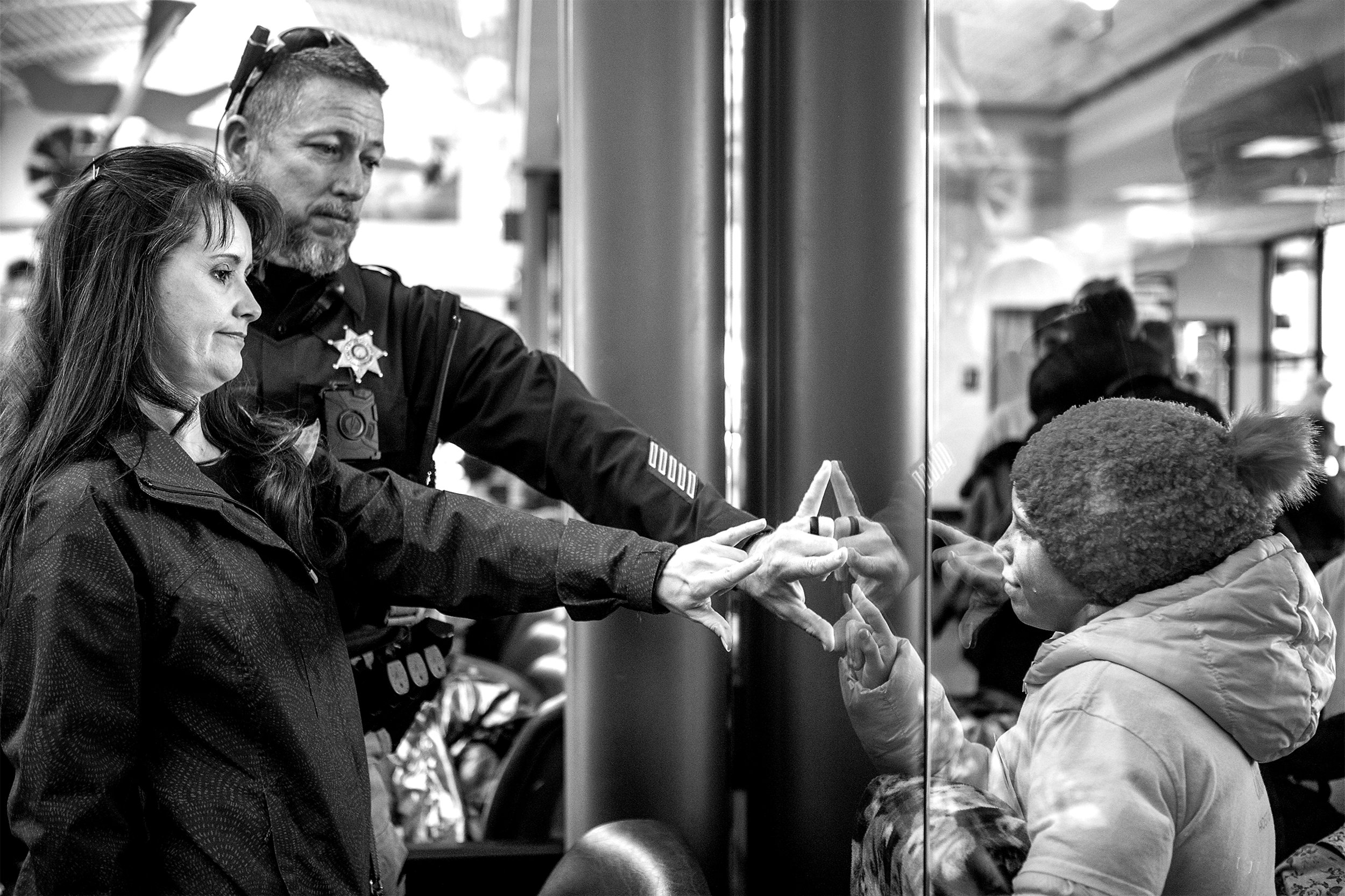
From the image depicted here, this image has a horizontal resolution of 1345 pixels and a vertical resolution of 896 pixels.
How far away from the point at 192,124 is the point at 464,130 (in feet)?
11.9

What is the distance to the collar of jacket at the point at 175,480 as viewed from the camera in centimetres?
118

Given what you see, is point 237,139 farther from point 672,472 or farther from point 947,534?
point 947,534

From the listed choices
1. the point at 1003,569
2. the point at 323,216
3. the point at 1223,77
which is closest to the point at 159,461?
the point at 323,216

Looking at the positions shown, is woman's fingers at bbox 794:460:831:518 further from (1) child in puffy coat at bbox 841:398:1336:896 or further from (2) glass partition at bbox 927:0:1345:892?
(1) child in puffy coat at bbox 841:398:1336:896

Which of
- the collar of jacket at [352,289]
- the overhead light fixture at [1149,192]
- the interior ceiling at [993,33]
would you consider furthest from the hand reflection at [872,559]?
the overhead light fixture at [1149,192]

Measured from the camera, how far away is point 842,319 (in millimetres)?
1680

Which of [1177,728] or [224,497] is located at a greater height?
[224,497]

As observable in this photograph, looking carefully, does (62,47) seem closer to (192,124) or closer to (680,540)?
(192,124)

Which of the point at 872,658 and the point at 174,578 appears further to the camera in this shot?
the point at 872,658

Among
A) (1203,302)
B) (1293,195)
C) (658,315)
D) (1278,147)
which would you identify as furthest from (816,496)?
(1278,147)

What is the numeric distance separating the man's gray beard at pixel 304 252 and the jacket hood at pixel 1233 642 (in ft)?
3.58

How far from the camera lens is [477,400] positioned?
180cm

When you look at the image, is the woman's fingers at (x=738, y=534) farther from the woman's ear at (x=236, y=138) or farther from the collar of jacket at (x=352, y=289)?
the woman's ear at (x=236, y=138)

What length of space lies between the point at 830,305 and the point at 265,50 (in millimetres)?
850
